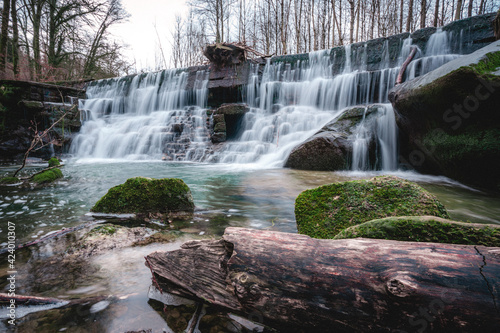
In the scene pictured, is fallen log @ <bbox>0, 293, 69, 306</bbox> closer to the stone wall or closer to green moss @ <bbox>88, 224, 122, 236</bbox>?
green moss @ <bbox>88, 224, 122, 236</bbox>

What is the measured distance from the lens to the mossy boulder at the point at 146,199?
362 cm

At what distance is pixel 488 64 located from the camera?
179 inches

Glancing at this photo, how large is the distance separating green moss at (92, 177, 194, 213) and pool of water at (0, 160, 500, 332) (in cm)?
31

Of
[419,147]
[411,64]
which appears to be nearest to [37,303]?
[419,147]

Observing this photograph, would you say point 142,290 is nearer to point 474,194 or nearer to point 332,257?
point 332,257

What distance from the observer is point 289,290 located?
1248 millimetres

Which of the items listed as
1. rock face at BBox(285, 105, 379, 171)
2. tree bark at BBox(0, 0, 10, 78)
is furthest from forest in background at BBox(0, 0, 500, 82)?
rock face at BBox(285, 105, 379, 171)

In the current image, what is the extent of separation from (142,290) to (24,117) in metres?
15.3

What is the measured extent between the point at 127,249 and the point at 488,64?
21.8 ft

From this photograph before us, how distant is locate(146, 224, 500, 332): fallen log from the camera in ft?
3.22

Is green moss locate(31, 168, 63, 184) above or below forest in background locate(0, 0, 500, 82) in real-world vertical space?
below

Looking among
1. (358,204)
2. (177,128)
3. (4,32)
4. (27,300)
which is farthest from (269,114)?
(4,32)

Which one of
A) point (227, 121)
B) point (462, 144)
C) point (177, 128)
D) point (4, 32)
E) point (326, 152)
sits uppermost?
point (4, 32)

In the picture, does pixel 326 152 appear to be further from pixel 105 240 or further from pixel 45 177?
pixel 45 177
